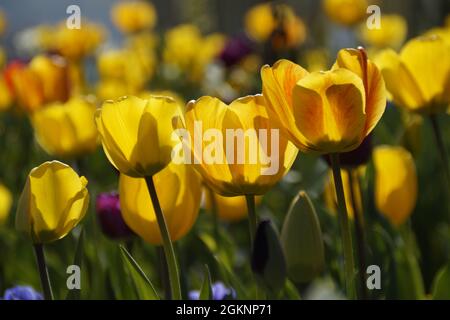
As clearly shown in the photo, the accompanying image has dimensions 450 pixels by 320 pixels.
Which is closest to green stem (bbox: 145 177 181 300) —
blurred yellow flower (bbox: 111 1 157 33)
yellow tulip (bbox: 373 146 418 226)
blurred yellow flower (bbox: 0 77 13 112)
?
yellow tulip (bbox: 373 146 418 226)

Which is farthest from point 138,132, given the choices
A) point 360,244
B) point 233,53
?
point 233,53

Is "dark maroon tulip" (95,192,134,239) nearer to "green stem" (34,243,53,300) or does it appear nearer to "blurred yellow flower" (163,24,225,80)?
"green stem" (34,243,53,300)

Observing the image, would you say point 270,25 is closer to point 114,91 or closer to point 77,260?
point 114,91

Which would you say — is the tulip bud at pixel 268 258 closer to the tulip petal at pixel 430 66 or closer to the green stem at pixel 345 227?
the green stem at pixel 345 227

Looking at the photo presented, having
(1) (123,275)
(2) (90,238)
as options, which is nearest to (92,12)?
(2) (90,238)

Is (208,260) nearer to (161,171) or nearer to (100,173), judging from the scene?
(161,171)

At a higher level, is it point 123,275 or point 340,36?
point 340,36

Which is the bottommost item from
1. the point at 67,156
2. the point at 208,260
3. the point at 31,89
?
the point at 208,260

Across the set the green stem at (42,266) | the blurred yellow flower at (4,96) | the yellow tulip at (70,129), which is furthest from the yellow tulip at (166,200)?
the blurred yellow flower at (4,96)
